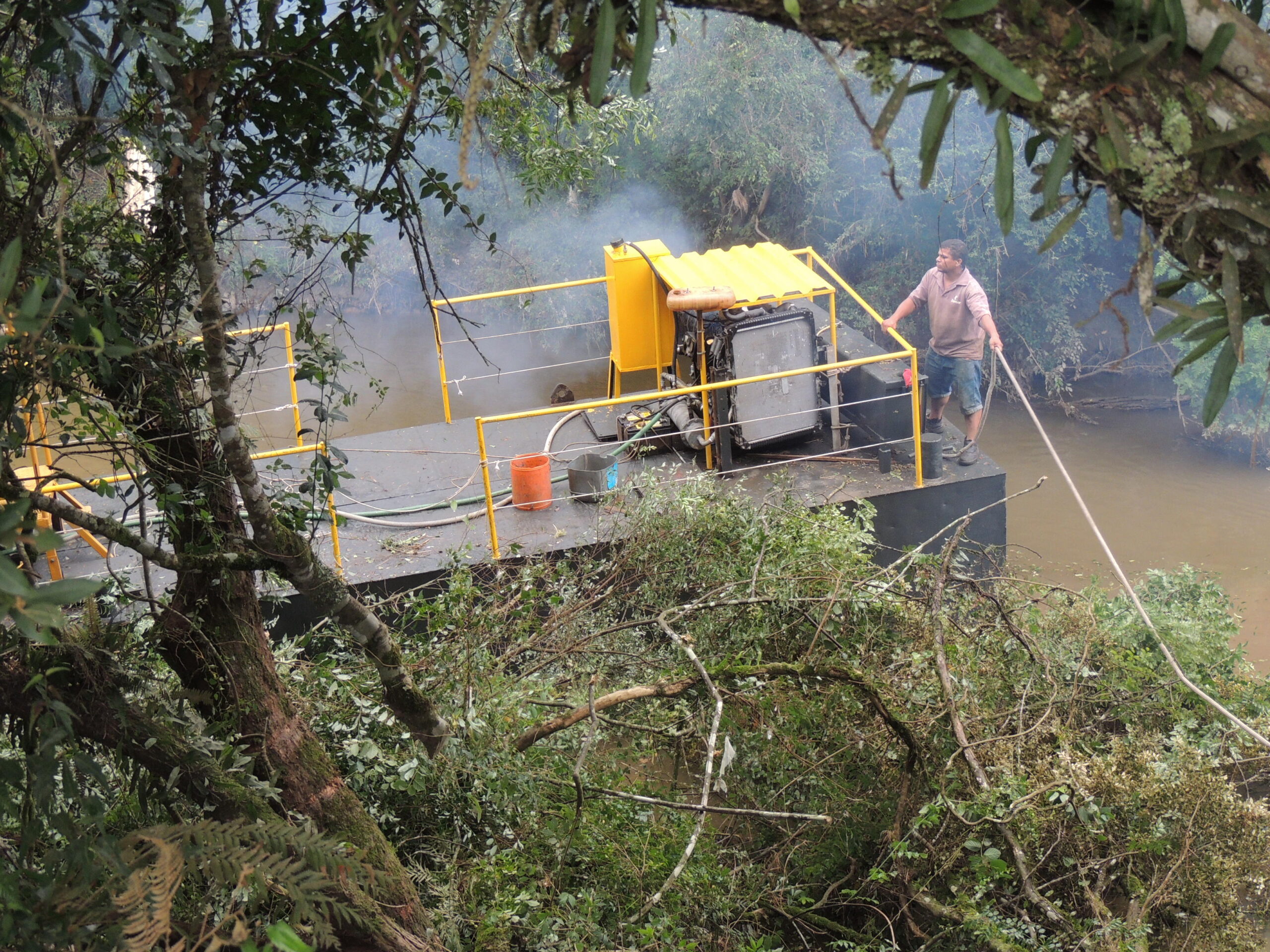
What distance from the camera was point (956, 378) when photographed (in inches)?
304

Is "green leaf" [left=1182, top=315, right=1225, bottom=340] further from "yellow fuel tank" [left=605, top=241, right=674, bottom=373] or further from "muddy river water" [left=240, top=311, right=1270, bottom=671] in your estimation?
"yellow fuel tank" [left=605, top=241, right=674, bottom=373]

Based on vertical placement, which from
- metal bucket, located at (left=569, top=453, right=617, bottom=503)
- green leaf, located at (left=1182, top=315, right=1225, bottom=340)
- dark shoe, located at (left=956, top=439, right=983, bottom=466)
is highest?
green leaf, located at (left=1182, top=315, right=1225, bottom=340)

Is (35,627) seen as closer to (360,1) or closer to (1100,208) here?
(360,1)

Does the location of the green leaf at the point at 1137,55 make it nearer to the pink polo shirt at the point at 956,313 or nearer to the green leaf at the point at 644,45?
the green leaf at the point at 644,45

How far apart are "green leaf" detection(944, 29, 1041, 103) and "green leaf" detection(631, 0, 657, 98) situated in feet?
1.29

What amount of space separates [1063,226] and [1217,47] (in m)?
0.29

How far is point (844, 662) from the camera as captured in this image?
146 inches

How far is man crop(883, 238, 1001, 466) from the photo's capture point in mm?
7324

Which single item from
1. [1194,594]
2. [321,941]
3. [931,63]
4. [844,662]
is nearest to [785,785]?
[844,662]

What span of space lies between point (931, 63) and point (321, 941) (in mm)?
2386

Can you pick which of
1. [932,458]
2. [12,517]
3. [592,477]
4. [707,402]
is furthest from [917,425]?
[12,517]

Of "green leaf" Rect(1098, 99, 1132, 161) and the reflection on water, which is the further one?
the reflection on water

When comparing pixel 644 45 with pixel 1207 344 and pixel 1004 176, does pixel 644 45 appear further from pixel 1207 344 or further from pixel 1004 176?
pixel 1207 344

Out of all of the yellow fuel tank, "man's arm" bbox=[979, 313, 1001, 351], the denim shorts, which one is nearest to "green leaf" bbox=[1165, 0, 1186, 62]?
"man's arm" bbox=[979, 313, 1001, 351]
